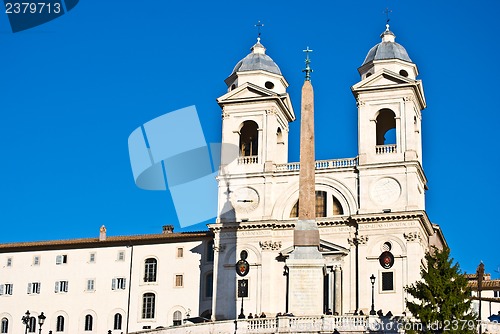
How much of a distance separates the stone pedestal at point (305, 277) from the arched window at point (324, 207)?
63.6ft

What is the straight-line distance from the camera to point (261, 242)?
260 feet

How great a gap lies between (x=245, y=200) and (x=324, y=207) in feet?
19.4

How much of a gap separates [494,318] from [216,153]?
23986 mm

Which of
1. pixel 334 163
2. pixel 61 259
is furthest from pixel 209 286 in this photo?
pixel 334 163

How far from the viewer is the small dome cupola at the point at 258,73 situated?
83750 millimetres

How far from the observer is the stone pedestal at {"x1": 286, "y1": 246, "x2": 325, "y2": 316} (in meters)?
59.2

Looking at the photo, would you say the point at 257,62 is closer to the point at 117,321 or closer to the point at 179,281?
the point at 179,281

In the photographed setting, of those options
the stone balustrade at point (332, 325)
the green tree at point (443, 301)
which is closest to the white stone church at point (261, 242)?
the stone balustrade at point (332, 325)

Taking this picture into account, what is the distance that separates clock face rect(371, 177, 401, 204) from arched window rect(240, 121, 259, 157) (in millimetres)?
11162

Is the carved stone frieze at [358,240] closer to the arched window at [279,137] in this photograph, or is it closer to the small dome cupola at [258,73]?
the arched window at [279,137]

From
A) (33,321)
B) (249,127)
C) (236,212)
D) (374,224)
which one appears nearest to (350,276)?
(374,224)

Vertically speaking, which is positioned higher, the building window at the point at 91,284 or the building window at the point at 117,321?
the building window at the point at 91,284

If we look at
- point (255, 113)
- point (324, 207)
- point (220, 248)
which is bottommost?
point (220, 248)

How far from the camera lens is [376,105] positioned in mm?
79812
